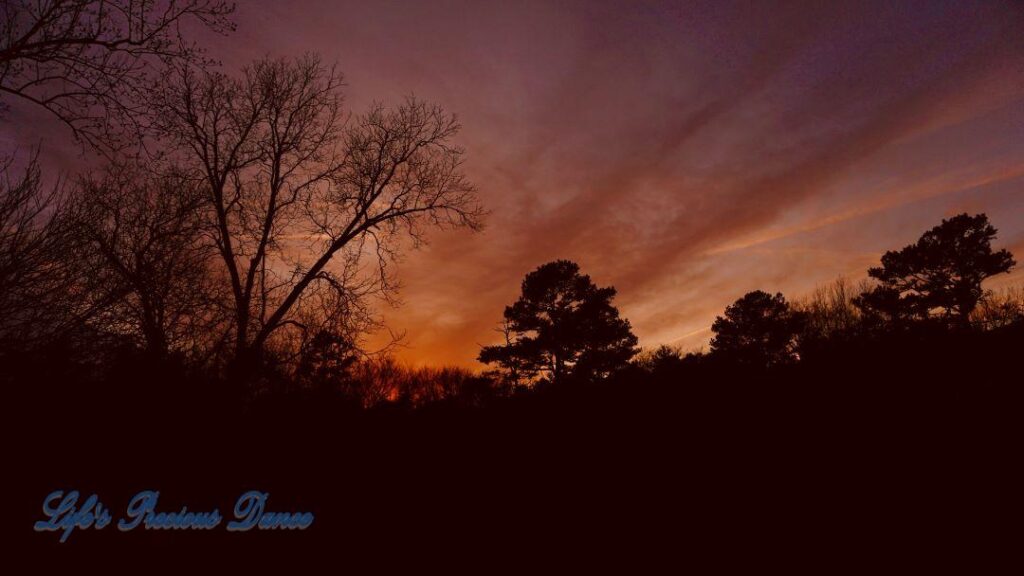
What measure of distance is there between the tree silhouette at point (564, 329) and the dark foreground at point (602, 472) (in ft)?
52.4

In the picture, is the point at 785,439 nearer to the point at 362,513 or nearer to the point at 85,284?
the point at 362,513

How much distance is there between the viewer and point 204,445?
5.95 meters

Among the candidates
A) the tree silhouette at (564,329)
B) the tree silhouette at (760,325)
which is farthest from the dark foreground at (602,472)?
the tree silhouette at (760,325)

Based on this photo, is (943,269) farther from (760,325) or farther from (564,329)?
(564,329)

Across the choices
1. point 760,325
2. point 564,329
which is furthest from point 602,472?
point 760,325

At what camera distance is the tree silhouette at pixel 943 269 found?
23703 millimetres

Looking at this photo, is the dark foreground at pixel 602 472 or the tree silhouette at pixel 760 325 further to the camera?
the tree silhouette at pixel 760 325

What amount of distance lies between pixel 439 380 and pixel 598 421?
1067 inches

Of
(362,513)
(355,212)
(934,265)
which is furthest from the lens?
(934,265)

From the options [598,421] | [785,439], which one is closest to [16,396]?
[598,421]

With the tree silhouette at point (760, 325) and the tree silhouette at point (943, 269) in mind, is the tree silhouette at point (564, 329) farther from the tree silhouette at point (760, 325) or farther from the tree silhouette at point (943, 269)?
the tree silhouette at point (943, 269)

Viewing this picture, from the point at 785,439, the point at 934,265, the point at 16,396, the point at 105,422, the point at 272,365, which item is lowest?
the point at 785,439

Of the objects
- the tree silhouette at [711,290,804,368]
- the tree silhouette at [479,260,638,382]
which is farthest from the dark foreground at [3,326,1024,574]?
the tree silhouette at [711,290,804,368]

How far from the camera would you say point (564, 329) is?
23.3 meters
